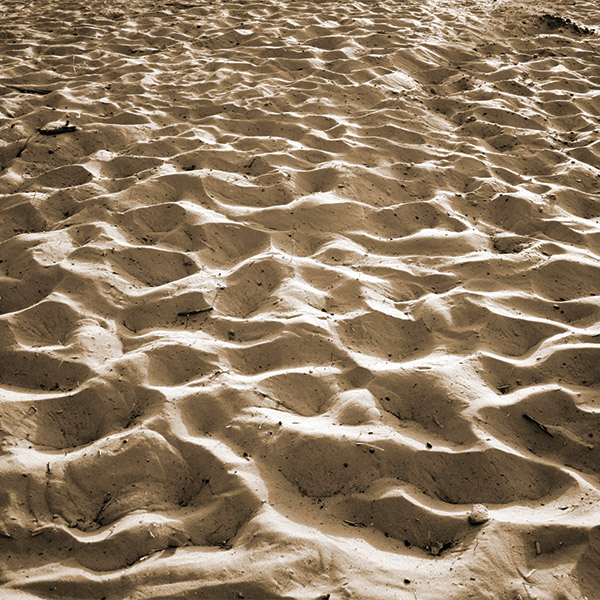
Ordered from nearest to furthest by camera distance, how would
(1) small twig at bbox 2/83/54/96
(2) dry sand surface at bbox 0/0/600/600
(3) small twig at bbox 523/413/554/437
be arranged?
1. (2) dry sand surface at bbox 0/0/600/600
2. (3) small twig at bbox 523/413/554/437
3. (1) small twig at bbox 2/83/54/96

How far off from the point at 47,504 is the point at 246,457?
618mm

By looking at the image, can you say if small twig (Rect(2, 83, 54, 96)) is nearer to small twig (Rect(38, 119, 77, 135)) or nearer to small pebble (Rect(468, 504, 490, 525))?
small twig (Rect(38, 119, 77, 135))

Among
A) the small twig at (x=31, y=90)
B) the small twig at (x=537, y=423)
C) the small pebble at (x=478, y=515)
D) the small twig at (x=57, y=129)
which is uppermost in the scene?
the small twig at (x=31, y=90)

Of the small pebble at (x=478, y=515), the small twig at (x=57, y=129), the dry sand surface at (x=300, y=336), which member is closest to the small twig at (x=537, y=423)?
the dry sand surface at (x=300, y=336)

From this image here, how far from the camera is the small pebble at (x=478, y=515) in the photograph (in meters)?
1.65

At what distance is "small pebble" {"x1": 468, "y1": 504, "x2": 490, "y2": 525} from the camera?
1.65 m

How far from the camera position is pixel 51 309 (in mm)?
2418

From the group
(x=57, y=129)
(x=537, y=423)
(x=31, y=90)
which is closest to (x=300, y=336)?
(x=537, y=423)

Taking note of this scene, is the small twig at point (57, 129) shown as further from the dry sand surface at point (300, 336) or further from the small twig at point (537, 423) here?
the small twig at point (537, 423)

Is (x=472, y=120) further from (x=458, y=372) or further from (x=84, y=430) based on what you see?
(x=84, y=430)

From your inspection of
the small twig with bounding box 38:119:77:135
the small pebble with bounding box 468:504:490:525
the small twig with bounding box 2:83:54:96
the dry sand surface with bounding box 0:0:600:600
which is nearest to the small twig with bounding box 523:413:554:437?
the dry sand surface with bounding box 0:0:600:600

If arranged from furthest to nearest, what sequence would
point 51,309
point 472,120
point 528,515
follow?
point 472,120
point 51,309
point 528,515

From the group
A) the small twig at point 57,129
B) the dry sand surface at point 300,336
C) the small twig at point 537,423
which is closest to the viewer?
the dry sand surface at point 300,336

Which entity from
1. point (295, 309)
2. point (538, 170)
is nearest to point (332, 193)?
point (295, 309)
